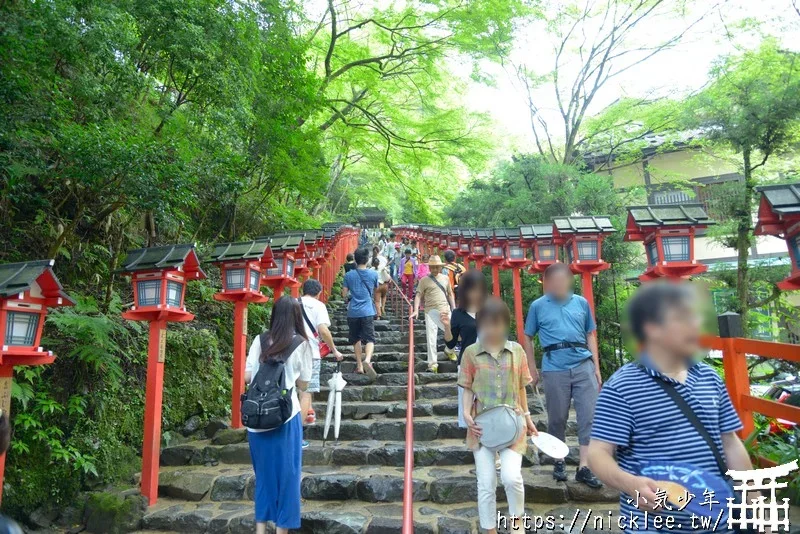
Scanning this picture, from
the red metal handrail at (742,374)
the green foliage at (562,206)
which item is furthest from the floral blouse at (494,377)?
the green foliage at (562,206)

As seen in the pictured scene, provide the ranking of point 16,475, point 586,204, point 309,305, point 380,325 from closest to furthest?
point 16,475
point 309,305
point 586,204
point 380,325

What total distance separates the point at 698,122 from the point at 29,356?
952 centimetres

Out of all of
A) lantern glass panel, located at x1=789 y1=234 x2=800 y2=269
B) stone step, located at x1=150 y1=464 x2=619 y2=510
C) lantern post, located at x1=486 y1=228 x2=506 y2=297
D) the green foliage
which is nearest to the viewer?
lantern glass panel, located at x1=789 y1=234 x2=800 y2=269

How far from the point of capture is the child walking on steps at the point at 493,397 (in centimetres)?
354

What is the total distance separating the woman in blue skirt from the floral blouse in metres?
1.32

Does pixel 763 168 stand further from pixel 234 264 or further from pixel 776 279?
pixel 234 264

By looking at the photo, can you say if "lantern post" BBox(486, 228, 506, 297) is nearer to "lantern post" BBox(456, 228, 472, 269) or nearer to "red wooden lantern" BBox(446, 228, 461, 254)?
"lantern post" BBox(456, 228, 472, 269)

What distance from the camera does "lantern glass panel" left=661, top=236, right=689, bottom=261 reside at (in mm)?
5383

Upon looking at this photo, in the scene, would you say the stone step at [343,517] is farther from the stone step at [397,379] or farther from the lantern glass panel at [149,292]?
the stone step at [397,379]

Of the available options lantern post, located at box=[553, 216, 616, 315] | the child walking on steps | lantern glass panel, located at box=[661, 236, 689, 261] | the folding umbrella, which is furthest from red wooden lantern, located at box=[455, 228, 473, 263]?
the child walking on steps

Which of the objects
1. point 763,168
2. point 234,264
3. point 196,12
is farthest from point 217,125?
point 763,168

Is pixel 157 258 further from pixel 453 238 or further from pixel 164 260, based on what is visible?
pixel 453 238

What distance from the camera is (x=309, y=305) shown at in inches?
237

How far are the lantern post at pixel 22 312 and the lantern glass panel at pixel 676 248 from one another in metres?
5.82
